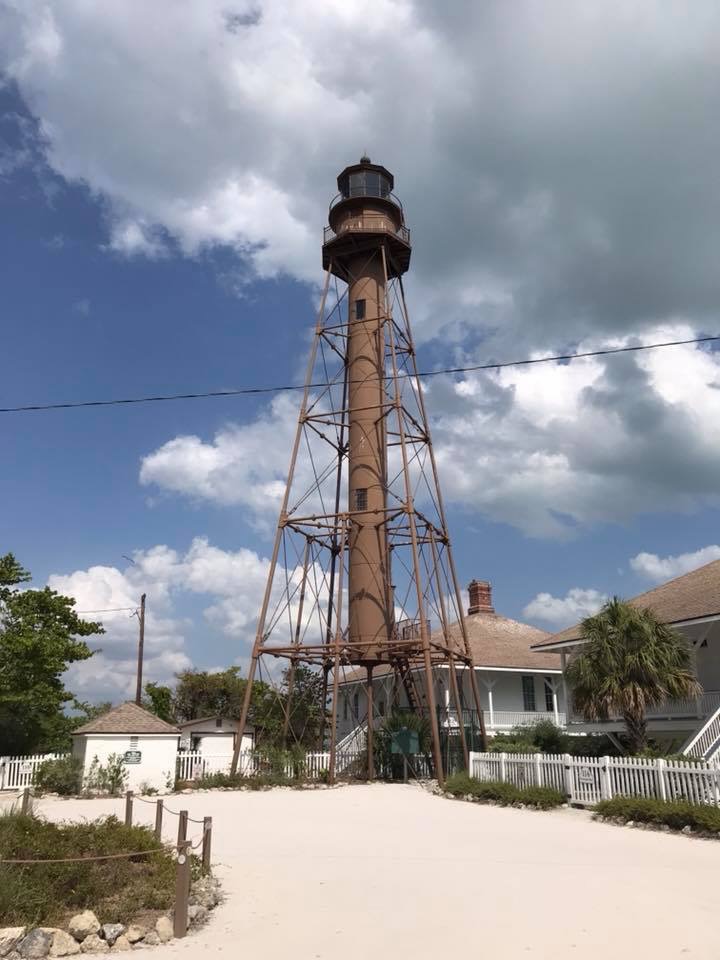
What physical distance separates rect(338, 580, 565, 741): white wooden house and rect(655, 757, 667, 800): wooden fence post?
1380cm

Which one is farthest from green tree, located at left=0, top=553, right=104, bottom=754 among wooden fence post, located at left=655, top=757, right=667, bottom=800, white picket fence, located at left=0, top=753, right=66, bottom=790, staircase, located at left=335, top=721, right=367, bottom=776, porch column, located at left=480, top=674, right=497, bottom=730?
wooden fence post, located at left=655, top=757, right=667, bottom=800

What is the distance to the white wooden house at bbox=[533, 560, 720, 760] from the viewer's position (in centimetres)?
2150

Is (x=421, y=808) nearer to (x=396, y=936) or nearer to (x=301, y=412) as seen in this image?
(x=396, y=936)

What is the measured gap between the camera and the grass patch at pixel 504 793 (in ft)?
59.7

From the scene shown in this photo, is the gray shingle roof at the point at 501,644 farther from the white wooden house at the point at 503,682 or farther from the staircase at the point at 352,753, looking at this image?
the staircase at the point at 352,753

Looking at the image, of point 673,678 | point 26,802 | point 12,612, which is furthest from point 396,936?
point 12,612

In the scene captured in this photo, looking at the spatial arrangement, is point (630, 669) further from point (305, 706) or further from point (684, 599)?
point (305, 706)

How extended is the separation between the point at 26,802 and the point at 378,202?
25350 millimetres

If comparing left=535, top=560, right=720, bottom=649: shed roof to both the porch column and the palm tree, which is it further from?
the porch column

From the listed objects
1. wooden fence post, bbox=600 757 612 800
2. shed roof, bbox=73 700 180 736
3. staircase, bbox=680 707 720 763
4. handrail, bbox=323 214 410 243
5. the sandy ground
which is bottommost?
the sandy ground

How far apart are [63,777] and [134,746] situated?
214 cm

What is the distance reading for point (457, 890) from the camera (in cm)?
950

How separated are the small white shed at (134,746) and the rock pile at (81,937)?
17002mm

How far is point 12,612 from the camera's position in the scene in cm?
2861
